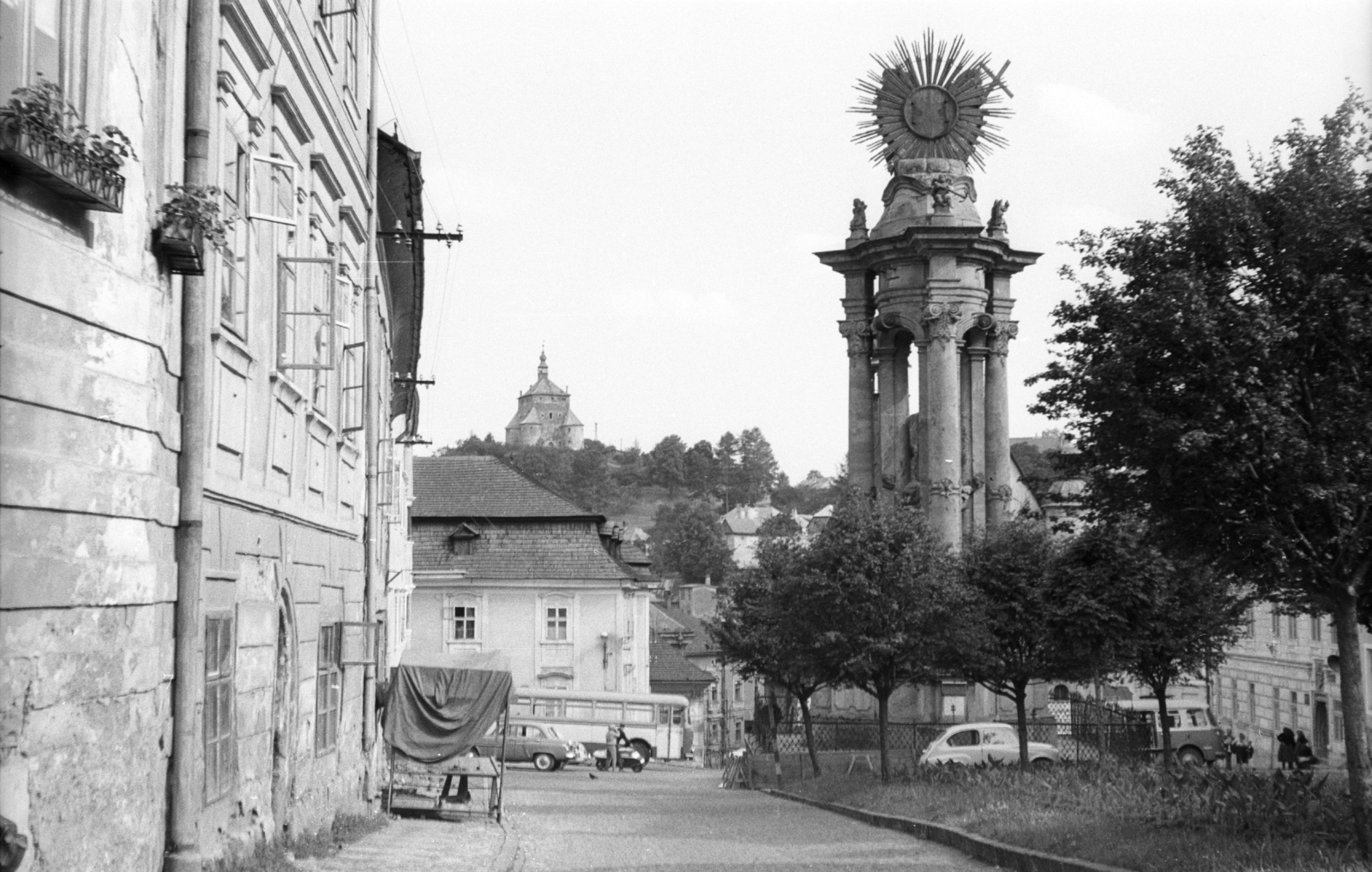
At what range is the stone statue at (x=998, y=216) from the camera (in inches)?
1953

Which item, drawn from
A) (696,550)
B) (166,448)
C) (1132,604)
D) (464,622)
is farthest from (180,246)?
(696,550)

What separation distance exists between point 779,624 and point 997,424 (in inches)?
603

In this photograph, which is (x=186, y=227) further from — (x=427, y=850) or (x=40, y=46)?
(x=427, y=850)

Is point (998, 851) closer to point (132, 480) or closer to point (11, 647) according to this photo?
point (132, 480)

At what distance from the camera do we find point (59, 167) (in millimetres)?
7934

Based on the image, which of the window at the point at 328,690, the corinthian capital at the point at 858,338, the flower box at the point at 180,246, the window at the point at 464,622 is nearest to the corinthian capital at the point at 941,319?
the corinthian capital at the point at 858,338

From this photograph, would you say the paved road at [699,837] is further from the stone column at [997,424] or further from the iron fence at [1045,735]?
the stone column at [997,424]

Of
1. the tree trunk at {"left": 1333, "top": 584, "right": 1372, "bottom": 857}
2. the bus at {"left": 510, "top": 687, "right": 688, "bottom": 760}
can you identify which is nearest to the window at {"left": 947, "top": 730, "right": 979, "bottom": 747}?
the tree trunk at {"left": 1333, "top": 584, "right": 1372, "bottom": 857}

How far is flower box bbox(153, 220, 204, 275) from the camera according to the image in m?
10.0

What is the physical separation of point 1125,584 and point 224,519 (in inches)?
928

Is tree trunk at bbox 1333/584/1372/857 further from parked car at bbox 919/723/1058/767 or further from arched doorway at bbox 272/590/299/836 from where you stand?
parked car at bbox 919/723/1058/767

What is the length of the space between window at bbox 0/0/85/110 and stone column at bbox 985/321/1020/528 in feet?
137

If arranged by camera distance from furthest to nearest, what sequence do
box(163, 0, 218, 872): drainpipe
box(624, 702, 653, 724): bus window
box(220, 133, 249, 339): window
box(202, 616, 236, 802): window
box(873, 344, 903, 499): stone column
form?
box(624, 702, 653, 724): bus window → box(873, 344, 903, 499): stone column → box(220, 133, 249, 339): window → box(202, 616, 236, 802): window → box(163, 0, 218, 872): drainpipe

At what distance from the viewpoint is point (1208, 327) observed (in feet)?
50.9
